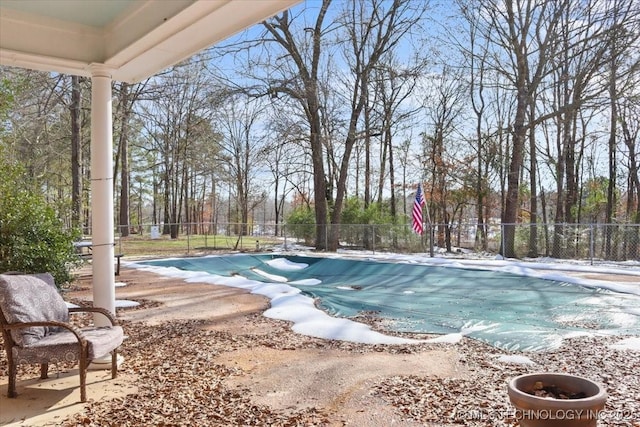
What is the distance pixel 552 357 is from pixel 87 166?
23.7 meters

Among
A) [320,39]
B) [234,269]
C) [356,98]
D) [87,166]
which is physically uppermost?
[320,39]

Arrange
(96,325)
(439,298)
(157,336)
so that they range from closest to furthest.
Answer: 1. (96,325)
2. (157,336)
3. (439,298)

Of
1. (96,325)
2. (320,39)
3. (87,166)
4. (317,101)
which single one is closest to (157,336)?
(96,325)

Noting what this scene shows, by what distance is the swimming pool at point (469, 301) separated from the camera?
5219 millimetres

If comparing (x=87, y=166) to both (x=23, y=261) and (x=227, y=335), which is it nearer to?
(x=23, y=261)

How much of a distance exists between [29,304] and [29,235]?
2.55m

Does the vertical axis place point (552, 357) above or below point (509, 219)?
below

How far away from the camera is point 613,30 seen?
10883 millimetres

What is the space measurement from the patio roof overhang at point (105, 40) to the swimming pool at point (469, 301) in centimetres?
332

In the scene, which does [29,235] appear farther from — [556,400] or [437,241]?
[437,241]

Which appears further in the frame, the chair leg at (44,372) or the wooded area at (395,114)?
the wooded area at (395,114)

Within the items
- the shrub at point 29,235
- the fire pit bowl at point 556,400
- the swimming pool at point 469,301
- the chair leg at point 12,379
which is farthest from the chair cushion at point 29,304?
the swimming pool at point 469,301

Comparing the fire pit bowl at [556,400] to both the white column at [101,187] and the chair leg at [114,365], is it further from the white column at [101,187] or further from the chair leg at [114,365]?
the white column at [101,187]

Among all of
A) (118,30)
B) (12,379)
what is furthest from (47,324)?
(118,30)
